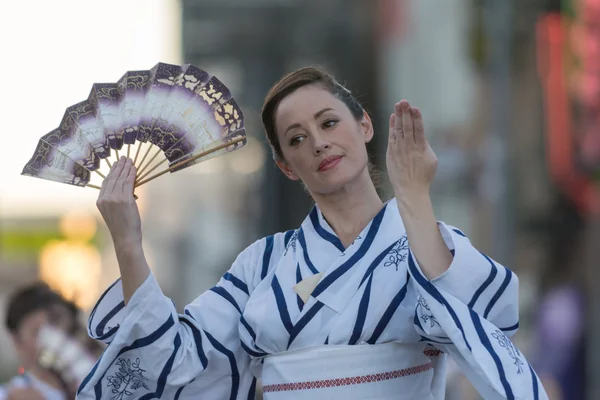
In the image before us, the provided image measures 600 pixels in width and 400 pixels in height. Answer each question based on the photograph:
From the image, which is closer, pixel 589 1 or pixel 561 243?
pixel 561 243

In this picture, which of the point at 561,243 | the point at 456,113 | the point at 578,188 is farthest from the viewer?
the point at 456,113

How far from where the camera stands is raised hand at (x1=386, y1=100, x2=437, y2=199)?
117 inches

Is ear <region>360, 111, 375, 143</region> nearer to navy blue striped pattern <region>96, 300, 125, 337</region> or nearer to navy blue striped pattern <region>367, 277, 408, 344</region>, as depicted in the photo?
navy blue striped pattern <region>367, 277, 408, 344</region>

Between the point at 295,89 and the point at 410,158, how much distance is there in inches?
20.2

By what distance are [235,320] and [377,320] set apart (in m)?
0.47

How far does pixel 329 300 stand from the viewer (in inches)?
122

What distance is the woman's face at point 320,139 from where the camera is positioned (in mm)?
3250

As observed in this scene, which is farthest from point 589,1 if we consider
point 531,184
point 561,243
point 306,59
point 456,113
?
point 306,59

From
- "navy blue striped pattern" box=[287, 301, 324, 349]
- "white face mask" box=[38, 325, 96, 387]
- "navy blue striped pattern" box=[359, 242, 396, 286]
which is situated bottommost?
"white face mask" box=[38, 325, 96, 387]

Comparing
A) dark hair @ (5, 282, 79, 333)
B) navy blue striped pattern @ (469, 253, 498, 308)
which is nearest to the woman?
navy blue striped pattern @ (469, 253, 498, 308)

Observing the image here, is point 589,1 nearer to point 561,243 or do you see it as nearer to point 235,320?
point 561,243

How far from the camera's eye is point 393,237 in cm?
321

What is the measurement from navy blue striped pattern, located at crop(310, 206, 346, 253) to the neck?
0.02m

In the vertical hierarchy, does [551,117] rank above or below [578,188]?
above
